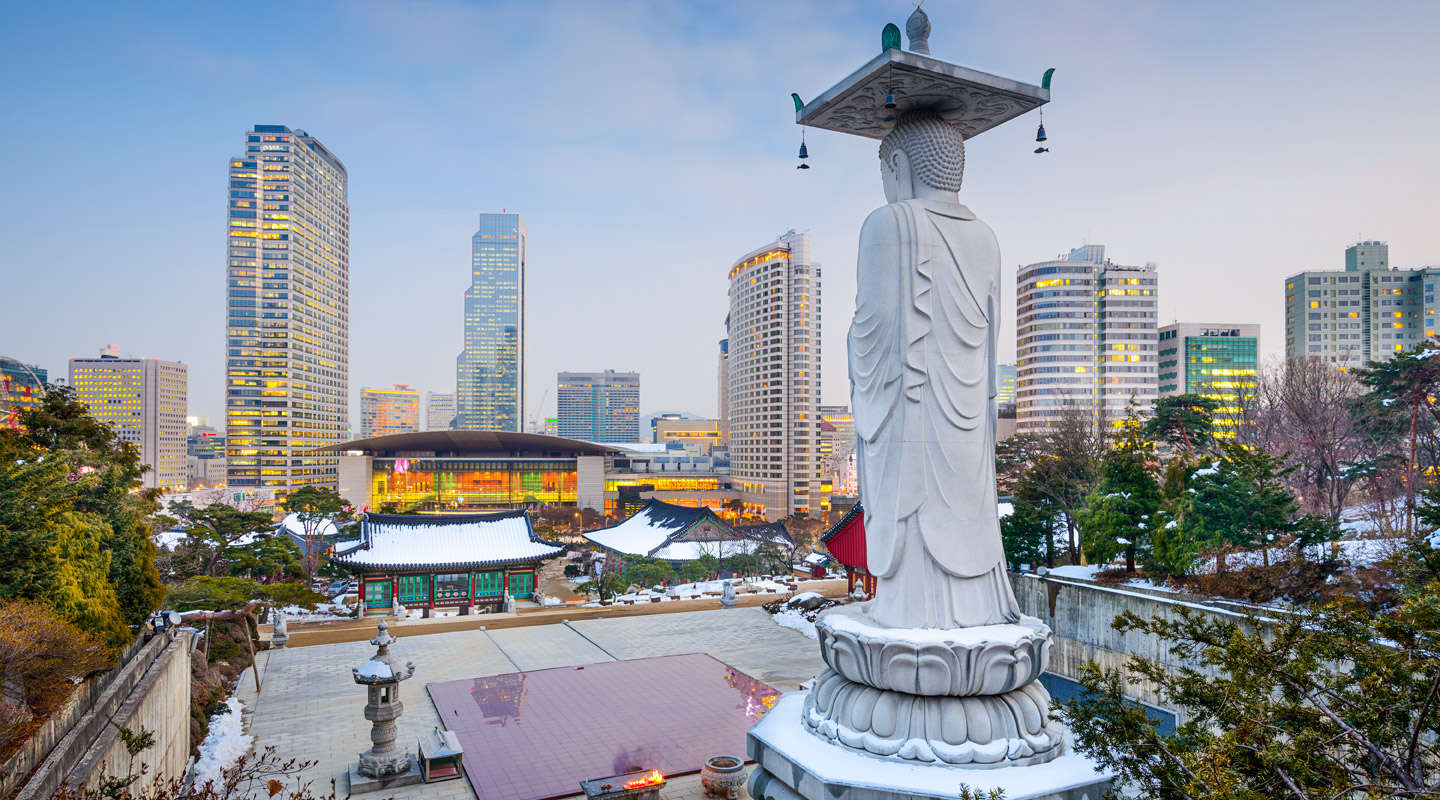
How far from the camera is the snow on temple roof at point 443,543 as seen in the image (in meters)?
27.4

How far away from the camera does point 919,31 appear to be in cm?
908

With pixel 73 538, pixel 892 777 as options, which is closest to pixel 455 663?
pixel 73 538

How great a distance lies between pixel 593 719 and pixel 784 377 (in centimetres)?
5797

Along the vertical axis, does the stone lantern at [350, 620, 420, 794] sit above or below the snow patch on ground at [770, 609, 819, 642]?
above

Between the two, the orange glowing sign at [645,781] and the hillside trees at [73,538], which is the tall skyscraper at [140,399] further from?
the orange glowing sign at [645,781]

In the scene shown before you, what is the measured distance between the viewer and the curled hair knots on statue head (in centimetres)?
931

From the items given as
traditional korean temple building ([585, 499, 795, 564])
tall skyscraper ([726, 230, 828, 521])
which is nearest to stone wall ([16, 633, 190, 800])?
traditional korean temple building ([585, 499, 795, 564])

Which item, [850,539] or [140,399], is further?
[140,399]

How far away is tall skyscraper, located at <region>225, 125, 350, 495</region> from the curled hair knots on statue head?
85513 millimetres

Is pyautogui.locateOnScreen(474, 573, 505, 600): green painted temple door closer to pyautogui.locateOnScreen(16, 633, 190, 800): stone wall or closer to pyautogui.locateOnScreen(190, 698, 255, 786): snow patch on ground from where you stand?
pyautogui.locateOnScreen(190, 698, 255, 786): snow patch on ground

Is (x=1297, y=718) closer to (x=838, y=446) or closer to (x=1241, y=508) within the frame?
(x=1241, y=508)

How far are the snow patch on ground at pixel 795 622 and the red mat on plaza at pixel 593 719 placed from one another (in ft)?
13.3

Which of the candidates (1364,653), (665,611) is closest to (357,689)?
(665,611)

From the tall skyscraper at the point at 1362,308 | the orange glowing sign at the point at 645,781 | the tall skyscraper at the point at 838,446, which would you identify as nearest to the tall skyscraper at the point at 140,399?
the tall skyscraper at the point at 838,446
